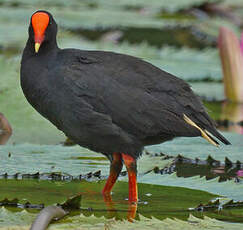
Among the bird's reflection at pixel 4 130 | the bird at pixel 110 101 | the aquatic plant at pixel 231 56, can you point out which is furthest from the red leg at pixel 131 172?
the aquatic plant at pixel 231 56

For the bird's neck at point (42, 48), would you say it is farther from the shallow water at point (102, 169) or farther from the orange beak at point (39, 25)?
the shallow water at point (102, 169)

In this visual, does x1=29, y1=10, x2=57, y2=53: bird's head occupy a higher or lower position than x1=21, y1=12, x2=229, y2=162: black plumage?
higher

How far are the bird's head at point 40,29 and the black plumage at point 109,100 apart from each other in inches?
2.1

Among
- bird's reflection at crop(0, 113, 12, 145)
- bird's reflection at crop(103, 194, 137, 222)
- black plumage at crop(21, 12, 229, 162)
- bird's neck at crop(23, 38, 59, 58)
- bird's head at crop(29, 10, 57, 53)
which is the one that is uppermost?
bird's head at crop(29, 10, 57, 53)

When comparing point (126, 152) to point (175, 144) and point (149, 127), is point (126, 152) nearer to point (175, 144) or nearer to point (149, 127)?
point (149, 127)

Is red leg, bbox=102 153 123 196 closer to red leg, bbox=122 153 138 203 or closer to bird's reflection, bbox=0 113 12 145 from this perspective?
red leg, bbox=122 153 138 203

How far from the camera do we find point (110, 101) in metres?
2.62

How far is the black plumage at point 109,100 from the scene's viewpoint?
262cm

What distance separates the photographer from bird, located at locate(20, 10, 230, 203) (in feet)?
8.59

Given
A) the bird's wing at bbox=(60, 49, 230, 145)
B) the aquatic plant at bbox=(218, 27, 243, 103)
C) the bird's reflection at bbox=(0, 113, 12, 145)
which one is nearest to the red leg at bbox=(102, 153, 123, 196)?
the bird's wing at bbox=(60, 49, 230, 145)

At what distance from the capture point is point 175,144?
3.31m

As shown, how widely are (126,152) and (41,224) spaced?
2.31 feet

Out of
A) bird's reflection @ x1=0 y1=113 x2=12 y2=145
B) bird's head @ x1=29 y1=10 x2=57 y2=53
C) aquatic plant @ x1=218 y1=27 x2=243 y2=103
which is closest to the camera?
bird's head @ x1=29 y1=10 x2=57 y2=53

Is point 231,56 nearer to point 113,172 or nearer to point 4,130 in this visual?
Result: point 4,130
